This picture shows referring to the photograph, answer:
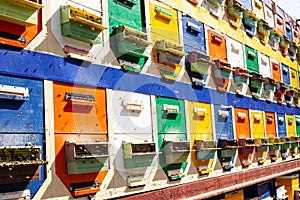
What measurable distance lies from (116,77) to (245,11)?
7.83 m

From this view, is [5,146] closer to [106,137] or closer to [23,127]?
[23,127]

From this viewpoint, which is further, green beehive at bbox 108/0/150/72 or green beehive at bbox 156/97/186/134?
green beehive at bbox 156/97/186/134

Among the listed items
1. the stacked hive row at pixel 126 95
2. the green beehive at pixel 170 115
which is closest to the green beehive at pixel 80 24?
the stacked hive row at pixel 126 95

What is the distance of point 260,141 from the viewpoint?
1282 cm

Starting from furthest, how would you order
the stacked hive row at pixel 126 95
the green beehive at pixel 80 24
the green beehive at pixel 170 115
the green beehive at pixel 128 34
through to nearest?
the green beehive at pixel 170 115
the green beehive at pixel 128 34
the green beehive at pixel 80 24
the stacked hive row at pixel 126 95

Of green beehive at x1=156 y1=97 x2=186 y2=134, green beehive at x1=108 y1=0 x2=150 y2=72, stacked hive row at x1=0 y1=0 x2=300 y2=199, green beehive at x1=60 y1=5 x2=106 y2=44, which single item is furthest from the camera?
green beehive at x1=156 y1=97 x2=186 y2=134

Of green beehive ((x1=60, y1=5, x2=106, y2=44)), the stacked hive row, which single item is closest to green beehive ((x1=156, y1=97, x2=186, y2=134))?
the stacked hive row

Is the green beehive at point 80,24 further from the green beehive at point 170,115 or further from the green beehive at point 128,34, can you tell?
the green beehive at point 170,115

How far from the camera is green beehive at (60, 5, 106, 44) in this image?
646 cm

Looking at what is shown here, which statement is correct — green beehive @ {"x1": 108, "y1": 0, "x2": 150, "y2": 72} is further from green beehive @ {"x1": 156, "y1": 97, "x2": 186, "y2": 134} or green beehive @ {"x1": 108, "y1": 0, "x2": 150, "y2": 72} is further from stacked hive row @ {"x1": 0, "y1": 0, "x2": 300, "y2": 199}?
green beehive @ {"x1": 156, "y1": 97, "x2": 186, "y2": 134}

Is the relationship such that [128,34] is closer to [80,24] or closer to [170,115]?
[80,24]

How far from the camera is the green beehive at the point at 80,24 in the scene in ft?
21.2

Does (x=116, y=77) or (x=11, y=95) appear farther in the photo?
(x=116, y=77)

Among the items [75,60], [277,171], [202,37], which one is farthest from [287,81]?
[75,60]
